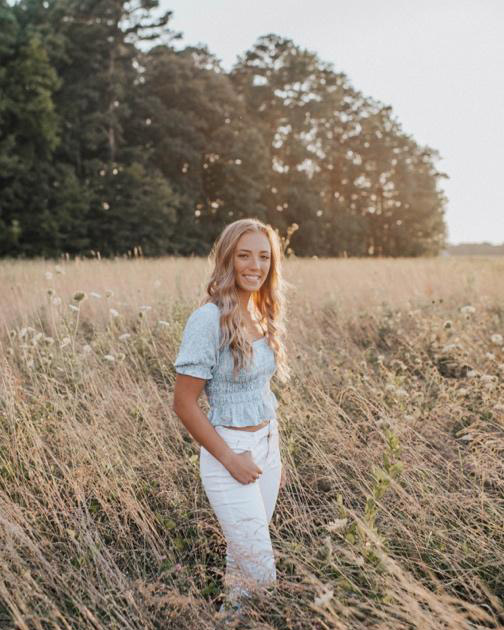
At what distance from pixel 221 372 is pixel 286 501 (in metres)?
1.16

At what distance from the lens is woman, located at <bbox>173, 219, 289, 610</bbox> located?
198 cm

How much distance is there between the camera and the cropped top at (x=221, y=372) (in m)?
1.98

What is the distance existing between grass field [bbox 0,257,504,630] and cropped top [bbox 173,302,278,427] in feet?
1.64

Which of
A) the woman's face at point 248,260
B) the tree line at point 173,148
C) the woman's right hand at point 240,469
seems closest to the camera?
the woman's right hand at point 240,469

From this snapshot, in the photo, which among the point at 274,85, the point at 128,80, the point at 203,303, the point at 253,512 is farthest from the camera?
the point at 274,85

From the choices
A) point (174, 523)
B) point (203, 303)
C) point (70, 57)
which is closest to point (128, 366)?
point (174, 523)

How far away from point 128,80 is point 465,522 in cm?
2353

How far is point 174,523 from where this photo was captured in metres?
2.60

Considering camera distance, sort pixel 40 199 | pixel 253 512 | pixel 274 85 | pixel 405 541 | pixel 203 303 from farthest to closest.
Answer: pixel 274 85
pixel 40 199
pixel 405 541
pixel 203 303
pixel 253 512

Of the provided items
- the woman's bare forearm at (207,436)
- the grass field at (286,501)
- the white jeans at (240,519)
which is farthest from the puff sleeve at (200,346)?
the grass field at (286,501)

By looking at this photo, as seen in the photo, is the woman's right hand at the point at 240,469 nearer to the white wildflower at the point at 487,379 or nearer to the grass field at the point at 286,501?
the grass field at the point at 286,501

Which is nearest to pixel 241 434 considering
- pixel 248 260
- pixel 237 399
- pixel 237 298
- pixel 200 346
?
pixel 237 399

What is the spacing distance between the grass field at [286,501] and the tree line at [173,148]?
1537 cm

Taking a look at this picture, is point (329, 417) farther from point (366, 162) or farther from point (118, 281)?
point (366, 162)
